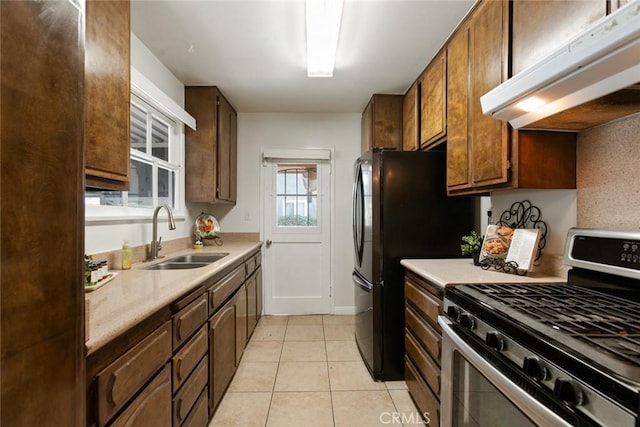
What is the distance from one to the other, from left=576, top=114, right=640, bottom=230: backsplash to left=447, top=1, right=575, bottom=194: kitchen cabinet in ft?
0.22

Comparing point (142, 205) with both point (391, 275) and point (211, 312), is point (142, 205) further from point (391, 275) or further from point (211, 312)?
point (391, 275)

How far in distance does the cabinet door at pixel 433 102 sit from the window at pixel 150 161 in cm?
220

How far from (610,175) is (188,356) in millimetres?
2067

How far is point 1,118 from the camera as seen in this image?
0.46 metres

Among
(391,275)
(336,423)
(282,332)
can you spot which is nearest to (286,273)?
(282,332)

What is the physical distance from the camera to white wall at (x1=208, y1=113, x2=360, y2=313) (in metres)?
3.60

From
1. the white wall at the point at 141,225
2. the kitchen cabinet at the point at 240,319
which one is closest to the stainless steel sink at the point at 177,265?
the white wall at the point at 141,225

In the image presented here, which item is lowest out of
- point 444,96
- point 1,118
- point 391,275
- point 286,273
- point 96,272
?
point 286,273

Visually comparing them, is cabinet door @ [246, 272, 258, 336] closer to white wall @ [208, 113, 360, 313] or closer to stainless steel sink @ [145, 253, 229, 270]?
stainless steel sink @ [145, 253, 229, 270]

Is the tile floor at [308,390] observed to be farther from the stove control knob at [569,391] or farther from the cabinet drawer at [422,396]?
the stove control knob at [569,391]

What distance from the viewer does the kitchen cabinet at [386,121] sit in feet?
9.83

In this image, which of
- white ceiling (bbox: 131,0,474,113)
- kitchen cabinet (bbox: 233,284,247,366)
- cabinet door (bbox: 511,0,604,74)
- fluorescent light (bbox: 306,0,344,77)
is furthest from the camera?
kitchen cabinet (bbox: 233,284,247,366)

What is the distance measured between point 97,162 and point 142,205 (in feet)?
3.83

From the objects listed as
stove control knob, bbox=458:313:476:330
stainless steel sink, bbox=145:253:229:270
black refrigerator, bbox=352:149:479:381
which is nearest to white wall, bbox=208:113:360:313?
stainless steel sink, bbox=145:253:229:270
